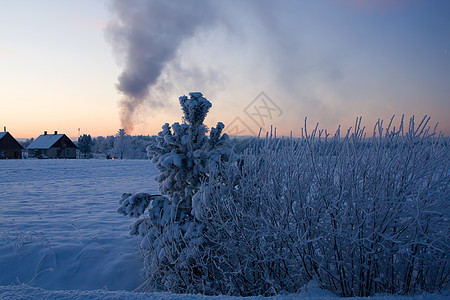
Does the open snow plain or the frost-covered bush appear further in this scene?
the open snow plain

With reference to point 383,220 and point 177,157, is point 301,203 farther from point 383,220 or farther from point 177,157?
point 177,157

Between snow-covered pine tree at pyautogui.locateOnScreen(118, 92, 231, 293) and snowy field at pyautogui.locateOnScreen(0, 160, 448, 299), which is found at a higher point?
snow-covered pine tree at pyautogui.locateOnScreen(118, 92, 231, 293)

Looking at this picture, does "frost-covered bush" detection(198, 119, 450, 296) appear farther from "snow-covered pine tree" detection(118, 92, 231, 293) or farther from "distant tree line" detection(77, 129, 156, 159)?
"distant tree line" detection(77, 129, 156, 159)

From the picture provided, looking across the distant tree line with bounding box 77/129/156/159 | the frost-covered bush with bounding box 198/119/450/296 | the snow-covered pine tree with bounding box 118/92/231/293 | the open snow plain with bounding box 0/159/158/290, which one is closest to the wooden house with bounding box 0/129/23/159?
the distant tree line with bounding box 77/129/156/159

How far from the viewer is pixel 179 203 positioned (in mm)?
5438

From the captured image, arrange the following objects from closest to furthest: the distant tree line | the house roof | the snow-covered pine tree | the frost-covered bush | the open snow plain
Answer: the frost-covered bush
the snow-covered pine tree
the open snow plain
the house roof
the distant tree line

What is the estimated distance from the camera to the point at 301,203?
3.69 metres

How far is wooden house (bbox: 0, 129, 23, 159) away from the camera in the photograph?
46281 millimetres

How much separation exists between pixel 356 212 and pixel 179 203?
3227mm

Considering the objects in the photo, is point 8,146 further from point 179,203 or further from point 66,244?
point 179,203

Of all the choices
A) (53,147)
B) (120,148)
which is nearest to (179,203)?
(53,147)

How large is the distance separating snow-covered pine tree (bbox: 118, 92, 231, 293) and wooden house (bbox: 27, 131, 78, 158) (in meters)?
57.7

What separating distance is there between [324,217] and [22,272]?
5950mm

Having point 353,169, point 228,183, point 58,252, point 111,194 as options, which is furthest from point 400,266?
point 111,194
